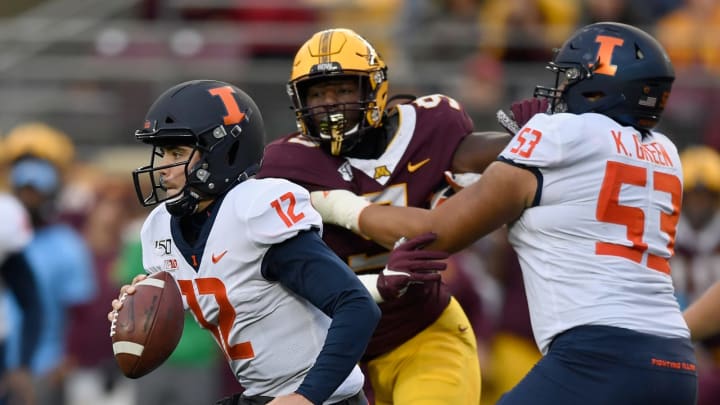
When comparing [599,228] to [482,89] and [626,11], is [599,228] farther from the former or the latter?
[626,11]

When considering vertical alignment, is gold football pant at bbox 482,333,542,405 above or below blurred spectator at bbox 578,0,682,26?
below

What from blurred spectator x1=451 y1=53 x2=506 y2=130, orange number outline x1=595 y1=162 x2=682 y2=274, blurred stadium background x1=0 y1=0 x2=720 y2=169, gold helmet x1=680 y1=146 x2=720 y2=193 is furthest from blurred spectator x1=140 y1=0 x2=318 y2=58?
orange number outline x1=595 y1=162 x2=682 y2=274

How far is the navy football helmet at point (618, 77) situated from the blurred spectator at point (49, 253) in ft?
14.3

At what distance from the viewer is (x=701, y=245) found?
877cm

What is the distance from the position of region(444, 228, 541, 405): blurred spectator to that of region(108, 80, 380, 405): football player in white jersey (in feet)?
11.6

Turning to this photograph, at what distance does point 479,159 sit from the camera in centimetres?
467

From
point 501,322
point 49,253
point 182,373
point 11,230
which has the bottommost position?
point 182,373

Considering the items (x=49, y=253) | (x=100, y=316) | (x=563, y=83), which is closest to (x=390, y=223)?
(x=563, y=83)

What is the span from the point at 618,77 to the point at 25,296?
4193 mm

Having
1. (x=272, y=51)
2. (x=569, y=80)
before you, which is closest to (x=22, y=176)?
(x=272, y=51)

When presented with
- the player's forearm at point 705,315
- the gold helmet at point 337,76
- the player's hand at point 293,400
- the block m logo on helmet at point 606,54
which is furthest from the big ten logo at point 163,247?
the player's forearm at point 705,315

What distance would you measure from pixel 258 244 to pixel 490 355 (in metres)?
4.12

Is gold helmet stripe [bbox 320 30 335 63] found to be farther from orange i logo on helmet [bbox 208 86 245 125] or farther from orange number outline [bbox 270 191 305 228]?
orange number outline [bbox 270 191 305 228]

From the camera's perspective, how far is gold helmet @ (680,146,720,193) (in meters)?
9.07
